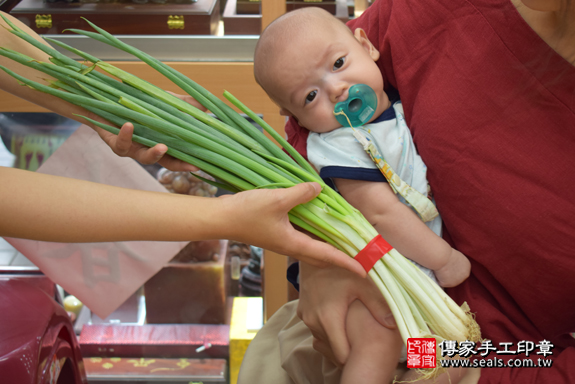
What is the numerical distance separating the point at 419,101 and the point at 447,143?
13 centimetres

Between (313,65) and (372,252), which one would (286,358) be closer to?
(372,252)

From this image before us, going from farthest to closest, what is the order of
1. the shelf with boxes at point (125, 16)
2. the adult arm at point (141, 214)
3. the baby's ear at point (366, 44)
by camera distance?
the shelf with boxes at point (125, 16) < the baby's ear at point (366, 44) < the adult arm at point (141, 214)

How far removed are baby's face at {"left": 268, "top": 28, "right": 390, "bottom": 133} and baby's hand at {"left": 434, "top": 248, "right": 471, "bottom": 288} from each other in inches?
15.5

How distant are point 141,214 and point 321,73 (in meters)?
0.52

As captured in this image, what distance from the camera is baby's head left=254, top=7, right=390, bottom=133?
1.07m

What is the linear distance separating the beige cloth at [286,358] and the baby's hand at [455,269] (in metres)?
0.35

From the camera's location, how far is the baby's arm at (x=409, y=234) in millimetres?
1027

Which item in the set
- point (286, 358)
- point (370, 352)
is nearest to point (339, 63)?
point (370, 352)

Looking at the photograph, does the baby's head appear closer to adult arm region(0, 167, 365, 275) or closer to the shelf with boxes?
adult arm region(0, 167, 365, 275)

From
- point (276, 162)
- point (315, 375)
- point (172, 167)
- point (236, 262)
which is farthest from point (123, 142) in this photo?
point (236, 262)

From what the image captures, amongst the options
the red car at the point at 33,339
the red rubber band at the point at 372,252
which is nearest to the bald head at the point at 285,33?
the red rubber band at the point at 372,252

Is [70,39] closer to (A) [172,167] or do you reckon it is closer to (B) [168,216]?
(A) [172,167]

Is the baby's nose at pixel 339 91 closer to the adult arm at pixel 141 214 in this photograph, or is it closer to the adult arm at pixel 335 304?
the adult arm at pixel 141 214

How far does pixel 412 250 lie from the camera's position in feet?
3.42
